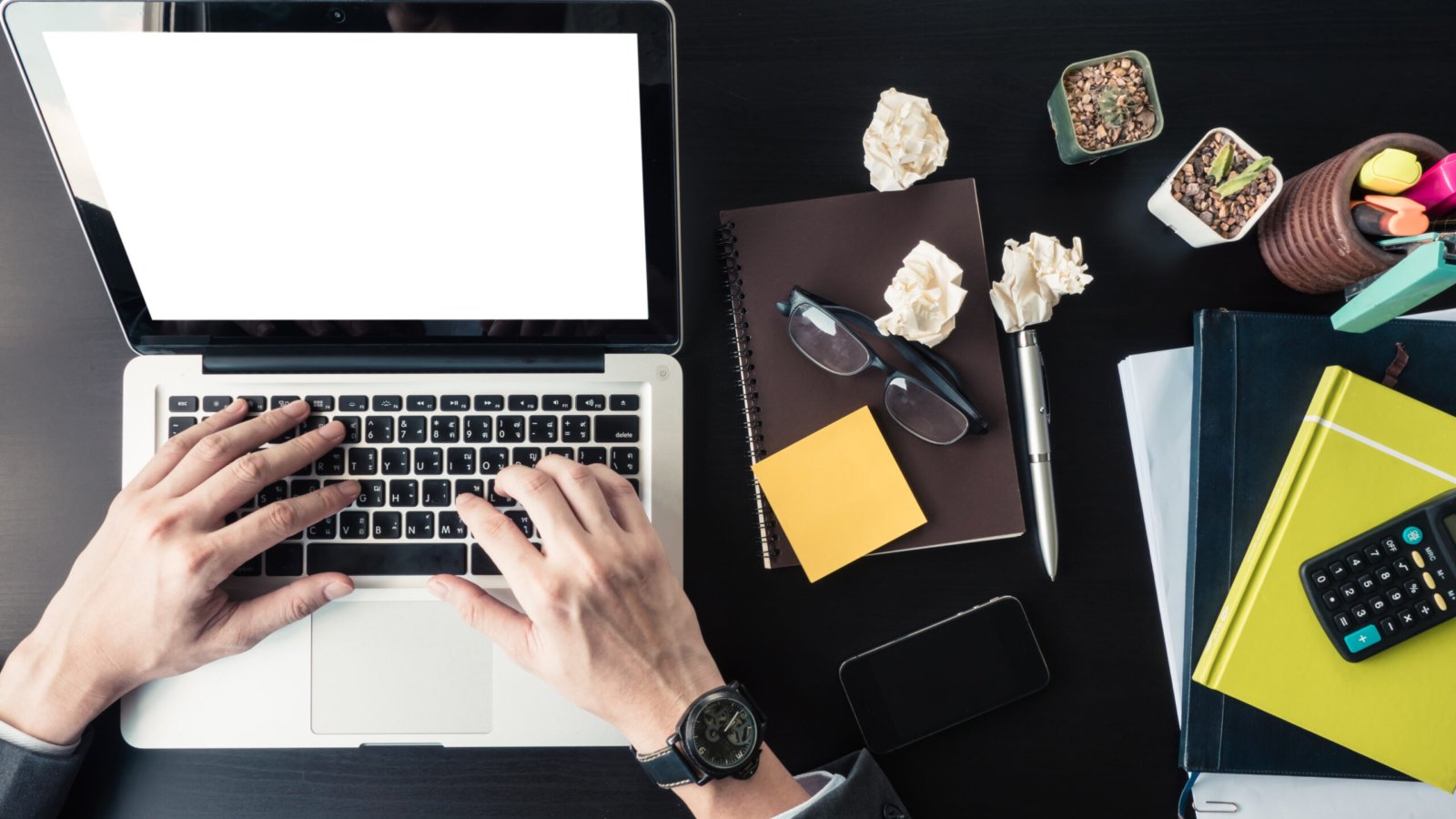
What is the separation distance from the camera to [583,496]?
721 millimetres

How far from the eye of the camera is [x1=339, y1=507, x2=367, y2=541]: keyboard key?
79cm

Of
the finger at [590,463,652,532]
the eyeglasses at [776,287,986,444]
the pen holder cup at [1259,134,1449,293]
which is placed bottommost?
the finger at [590,463,652,532]

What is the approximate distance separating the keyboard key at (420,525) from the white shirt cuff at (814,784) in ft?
1.34

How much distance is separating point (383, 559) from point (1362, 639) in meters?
0.91

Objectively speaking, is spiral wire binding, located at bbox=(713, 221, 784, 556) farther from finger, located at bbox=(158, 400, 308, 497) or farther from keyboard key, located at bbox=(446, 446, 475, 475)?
finger, located at bbox=(158, 400, 308, 497)

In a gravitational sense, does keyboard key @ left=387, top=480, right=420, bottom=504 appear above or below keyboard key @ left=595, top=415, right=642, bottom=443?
below

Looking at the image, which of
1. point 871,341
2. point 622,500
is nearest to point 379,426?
point 622,500

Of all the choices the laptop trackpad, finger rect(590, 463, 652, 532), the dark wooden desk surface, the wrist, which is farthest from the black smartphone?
the wrist

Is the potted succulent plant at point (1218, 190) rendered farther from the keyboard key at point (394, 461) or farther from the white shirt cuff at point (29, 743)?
the white shirt cuff at point (29, 743)

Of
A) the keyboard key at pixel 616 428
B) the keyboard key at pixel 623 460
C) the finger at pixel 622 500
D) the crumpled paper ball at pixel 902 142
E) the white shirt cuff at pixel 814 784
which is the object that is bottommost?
the white shirt cuff at pixel 814 784

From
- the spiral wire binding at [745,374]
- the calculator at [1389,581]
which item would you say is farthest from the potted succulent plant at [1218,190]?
the spiral wire binding at [745,374]

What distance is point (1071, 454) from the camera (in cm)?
85

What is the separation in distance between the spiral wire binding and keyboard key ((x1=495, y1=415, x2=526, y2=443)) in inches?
8.6

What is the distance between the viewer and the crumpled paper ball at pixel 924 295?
30.3 inches
